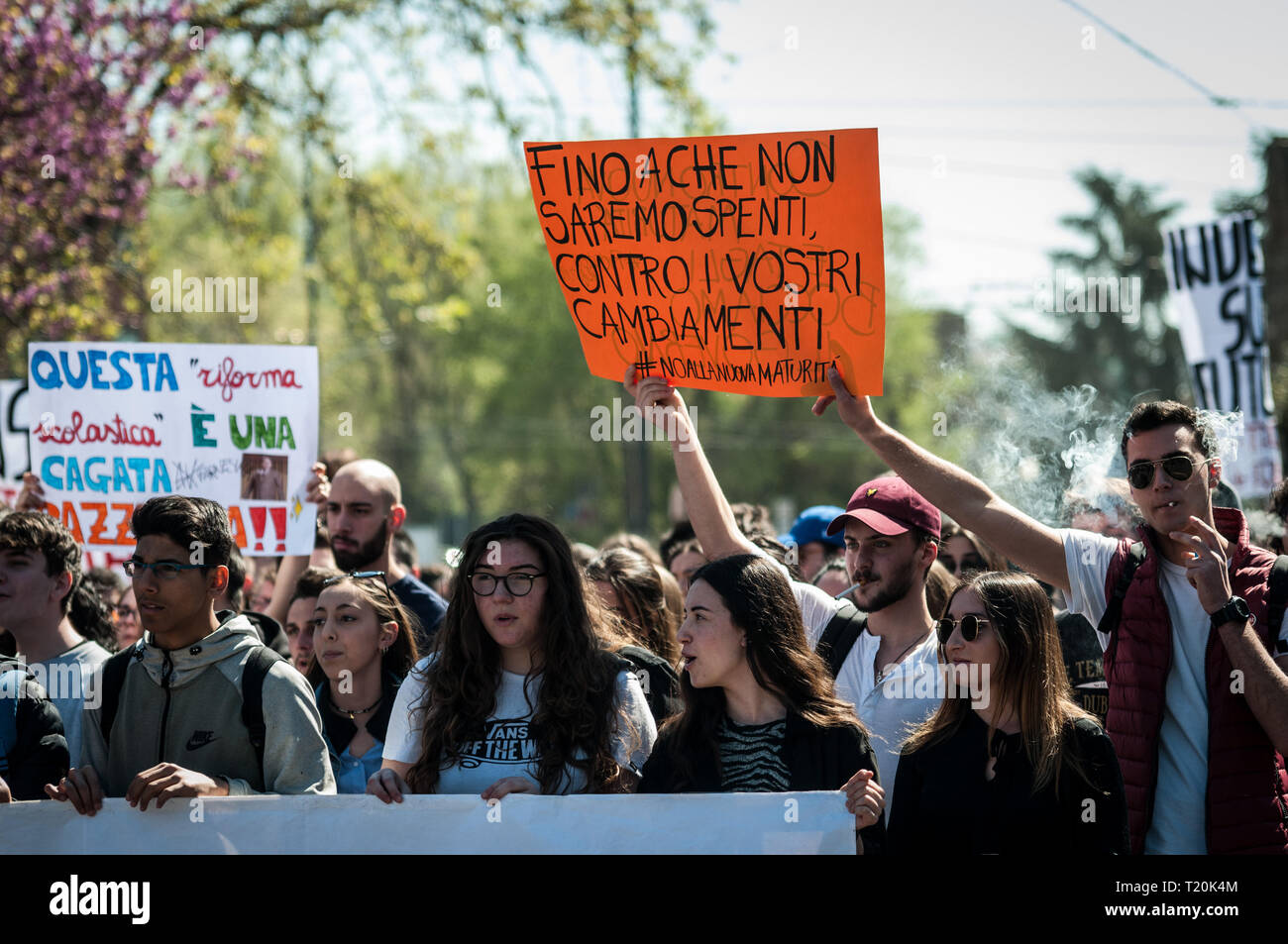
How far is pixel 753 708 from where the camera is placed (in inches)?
134

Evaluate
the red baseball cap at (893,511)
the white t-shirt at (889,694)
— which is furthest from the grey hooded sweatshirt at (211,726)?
the red baseball cap at (893,511)

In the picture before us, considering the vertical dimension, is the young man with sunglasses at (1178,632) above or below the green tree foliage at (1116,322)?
below

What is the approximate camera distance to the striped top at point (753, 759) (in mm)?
3240

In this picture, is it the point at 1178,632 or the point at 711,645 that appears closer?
the point at 711,645

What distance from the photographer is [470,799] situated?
3217mm

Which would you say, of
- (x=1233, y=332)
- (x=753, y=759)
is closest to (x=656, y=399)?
(x=753, y=759)

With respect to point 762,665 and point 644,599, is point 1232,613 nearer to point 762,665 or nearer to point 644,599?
point 762,665

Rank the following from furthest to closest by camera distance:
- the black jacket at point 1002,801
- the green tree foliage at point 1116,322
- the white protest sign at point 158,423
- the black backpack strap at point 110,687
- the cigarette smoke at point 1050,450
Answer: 1. the green tree foliage at point 1116,322
2. the white protest sign at point 158,423
3. the cigarette smoke at point 1050,450
4. the black backpack strap at point 110,687
5. the black jacket at point 1002,801

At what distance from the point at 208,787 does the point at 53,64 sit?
322 inches

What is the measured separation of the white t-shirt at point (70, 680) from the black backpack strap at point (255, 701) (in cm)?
99

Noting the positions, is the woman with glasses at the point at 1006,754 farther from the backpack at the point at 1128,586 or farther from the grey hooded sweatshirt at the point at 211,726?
the grey hooded sweatshirt at the point at 211,726

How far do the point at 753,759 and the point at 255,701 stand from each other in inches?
51.8
